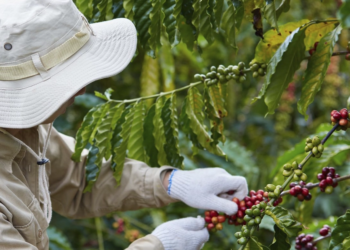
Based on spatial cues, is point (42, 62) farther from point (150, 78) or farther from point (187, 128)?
point (150, 78)

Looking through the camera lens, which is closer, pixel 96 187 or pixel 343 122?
pixel 343 122

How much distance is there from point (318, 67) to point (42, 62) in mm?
832

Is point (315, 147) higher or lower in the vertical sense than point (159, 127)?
higher

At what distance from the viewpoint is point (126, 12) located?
169 centimetres

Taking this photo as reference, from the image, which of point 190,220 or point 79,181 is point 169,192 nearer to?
point 190,220

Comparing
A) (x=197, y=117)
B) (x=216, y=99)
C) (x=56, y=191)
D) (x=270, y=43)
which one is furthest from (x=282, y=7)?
Result: (x=56, y=191)

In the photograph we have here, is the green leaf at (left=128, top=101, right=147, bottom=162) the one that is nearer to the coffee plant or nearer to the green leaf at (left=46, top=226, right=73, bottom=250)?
the coffee plant

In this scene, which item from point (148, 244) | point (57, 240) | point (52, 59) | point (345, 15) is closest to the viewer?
point (345, 15)

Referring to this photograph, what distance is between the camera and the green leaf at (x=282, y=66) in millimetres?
1475

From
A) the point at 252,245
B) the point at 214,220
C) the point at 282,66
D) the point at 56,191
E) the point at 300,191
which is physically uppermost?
the point at 282,66

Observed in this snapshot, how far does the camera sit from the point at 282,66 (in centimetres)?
151

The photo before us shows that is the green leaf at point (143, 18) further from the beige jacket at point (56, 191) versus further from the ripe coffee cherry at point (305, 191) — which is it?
the ripe coffee cherry at point (305, 191)

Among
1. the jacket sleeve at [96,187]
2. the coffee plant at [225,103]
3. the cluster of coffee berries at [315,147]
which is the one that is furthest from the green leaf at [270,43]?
the jacket sleeve at [96,187]

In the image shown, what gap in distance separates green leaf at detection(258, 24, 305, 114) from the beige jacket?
1.77ft
